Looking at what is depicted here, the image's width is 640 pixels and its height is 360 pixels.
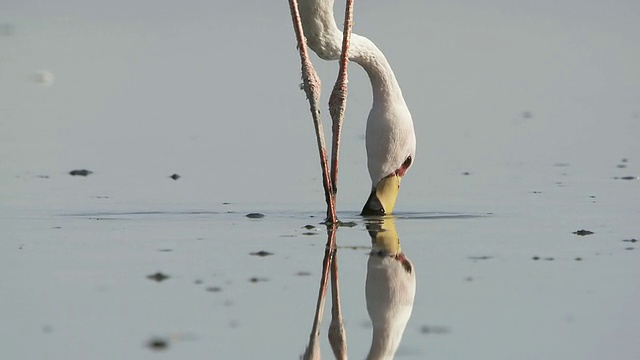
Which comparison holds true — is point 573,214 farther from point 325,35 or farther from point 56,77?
point 56,77

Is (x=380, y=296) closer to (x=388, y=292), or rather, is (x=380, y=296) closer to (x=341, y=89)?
(x=388, y=292)

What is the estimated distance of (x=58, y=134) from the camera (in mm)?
12867

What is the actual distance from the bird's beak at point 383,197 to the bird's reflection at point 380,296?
0.83 metres

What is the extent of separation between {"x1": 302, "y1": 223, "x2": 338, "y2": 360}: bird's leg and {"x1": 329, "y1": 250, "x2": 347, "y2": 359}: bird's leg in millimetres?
42

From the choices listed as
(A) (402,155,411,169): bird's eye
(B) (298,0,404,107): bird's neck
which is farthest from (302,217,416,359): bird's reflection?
(B) (298,0,404,107): bird's neck

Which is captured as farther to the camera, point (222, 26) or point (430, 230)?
point (222, 26)

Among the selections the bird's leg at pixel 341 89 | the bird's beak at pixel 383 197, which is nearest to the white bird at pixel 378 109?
the bird's beak at pixel 383 197

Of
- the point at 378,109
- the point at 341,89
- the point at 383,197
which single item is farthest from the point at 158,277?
the point at 378,109

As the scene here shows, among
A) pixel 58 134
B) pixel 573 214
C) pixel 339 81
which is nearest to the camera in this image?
pixel 573 214

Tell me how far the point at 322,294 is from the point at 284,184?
12.4 feet

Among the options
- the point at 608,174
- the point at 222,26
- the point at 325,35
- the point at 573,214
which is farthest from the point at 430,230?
the point at 222,26

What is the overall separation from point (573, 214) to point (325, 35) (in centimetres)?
205

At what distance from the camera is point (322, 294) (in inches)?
270

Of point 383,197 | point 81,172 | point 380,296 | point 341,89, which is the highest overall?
point 341,89
